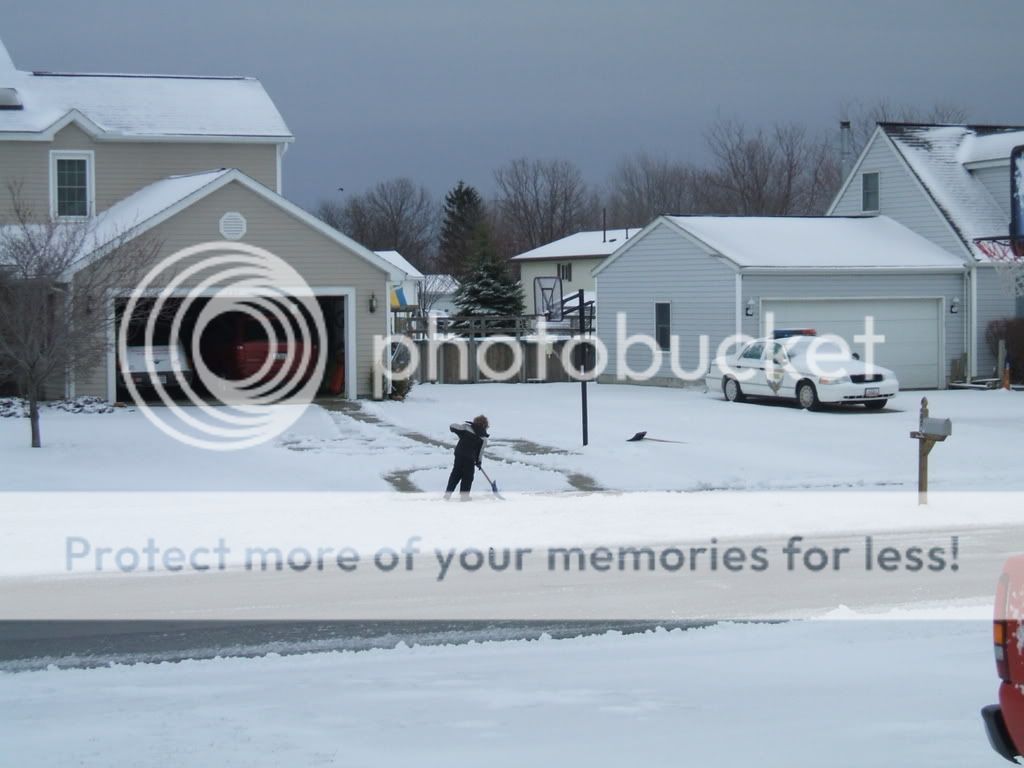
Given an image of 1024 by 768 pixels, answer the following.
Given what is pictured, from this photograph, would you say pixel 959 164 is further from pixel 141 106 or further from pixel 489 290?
pixel 489 290

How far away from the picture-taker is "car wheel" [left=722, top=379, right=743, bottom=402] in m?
29.5

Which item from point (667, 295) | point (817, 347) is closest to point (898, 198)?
point (667, 295)

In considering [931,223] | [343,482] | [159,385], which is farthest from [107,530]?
[931,223]

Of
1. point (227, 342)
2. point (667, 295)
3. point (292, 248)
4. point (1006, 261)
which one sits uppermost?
point (292, 248)

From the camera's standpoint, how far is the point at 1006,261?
32812 mm

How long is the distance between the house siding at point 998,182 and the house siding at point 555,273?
34.5 meters

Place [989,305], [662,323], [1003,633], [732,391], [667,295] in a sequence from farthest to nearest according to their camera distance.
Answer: [662,323]
[667,295]
[989,305]
[732,391]
[1003,633]

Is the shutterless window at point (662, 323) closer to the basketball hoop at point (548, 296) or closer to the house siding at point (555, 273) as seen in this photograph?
the basketball hoop at point (548, 296)

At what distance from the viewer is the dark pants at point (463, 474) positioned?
15.8 metres

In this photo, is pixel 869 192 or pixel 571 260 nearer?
pixel 869 192

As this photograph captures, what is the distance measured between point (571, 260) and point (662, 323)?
3897 cm

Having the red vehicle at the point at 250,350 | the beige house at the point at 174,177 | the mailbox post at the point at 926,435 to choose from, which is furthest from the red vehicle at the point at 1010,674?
the red vehicle at the point at 250,350

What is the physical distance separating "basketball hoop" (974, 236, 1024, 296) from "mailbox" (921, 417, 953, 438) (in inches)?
710

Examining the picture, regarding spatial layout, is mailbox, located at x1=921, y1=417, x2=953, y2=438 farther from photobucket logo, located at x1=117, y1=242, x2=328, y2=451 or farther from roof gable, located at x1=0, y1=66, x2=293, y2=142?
roof gable, located at x1=0, y1=66, x2=293, y2=142
